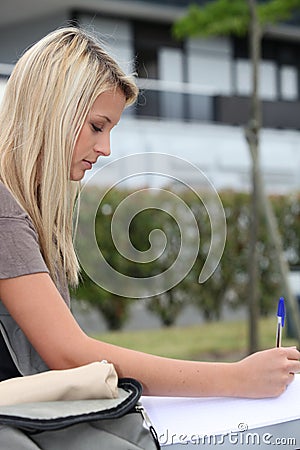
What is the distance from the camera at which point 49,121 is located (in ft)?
5.68

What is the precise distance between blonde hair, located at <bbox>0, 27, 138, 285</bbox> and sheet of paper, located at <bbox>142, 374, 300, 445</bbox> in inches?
14.1

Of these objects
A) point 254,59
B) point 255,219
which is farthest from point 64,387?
point 254,59

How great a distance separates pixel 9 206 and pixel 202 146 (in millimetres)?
12385

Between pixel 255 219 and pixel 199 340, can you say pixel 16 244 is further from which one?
pixel 199 340

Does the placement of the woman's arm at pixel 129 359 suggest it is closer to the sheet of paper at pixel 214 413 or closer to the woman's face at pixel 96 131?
the sheet of paper at pixel 214 413

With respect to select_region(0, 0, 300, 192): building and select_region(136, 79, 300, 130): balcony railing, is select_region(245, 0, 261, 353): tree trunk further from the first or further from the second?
select_region(136, 79, 300, 130): balcony railing

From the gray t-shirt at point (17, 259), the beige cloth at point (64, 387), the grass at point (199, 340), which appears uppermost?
the gray t-shirt at point (17, 259)

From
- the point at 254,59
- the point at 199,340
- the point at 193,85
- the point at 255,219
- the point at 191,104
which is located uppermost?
the point at 193,85

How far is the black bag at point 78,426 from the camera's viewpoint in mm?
1382

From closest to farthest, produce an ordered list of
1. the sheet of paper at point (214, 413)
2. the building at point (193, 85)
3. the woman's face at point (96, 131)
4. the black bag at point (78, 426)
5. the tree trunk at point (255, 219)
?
the black bag at point (78, 426), the sheet of paper at point (214, 413), the woman's face at point (96, 131), the tree trunk at point (255, 219), the building at point (193, 85)

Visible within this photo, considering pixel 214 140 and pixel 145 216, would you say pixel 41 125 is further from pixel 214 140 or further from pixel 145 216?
pixel 214 140

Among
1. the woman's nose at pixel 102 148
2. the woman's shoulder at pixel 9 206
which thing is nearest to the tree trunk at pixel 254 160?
the woman's nose at pixel 102 148

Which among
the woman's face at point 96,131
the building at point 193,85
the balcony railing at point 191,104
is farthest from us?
the balcony railing at point 191,104

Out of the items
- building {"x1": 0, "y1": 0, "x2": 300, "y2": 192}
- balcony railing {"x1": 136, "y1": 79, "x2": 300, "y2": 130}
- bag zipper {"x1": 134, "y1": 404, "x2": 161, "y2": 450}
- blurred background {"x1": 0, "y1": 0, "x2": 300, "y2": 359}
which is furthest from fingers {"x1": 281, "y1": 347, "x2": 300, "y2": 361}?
balcony railing {"x1": 136, "y1": 79, "x2": 300, "y2": 130}
